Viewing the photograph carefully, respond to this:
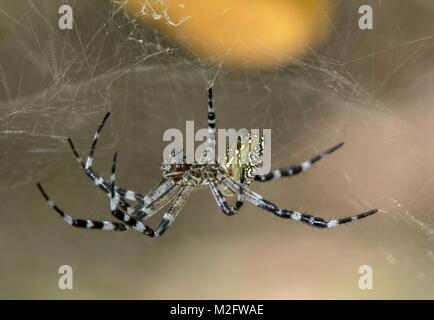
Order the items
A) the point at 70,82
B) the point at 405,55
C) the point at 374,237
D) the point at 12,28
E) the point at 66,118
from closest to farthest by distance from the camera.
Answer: the point at 70,82 → the point at 12,28 → the point at 66,118 → the point at 405,55 → the point at 374,237

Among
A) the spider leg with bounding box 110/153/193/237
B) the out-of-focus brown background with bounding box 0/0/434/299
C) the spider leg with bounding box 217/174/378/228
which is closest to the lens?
the spider leg with bounding box 110/153/193/237

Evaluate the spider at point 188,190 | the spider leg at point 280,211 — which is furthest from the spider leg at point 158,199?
the spider leg at point 280,211

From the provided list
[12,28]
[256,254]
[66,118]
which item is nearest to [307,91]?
[256,254]

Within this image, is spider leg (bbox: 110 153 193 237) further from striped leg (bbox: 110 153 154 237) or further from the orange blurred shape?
the orange blurred shape

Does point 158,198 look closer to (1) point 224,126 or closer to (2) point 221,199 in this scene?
(2) point 221,199

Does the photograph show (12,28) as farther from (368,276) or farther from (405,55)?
(368,276)

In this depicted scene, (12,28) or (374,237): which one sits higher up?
(12,28)

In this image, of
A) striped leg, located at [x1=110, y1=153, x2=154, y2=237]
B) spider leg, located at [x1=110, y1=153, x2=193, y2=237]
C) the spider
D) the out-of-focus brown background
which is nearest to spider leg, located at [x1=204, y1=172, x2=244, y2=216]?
the spider

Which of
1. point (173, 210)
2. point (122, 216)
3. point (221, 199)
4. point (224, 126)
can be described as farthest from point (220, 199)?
point (224, 126)
